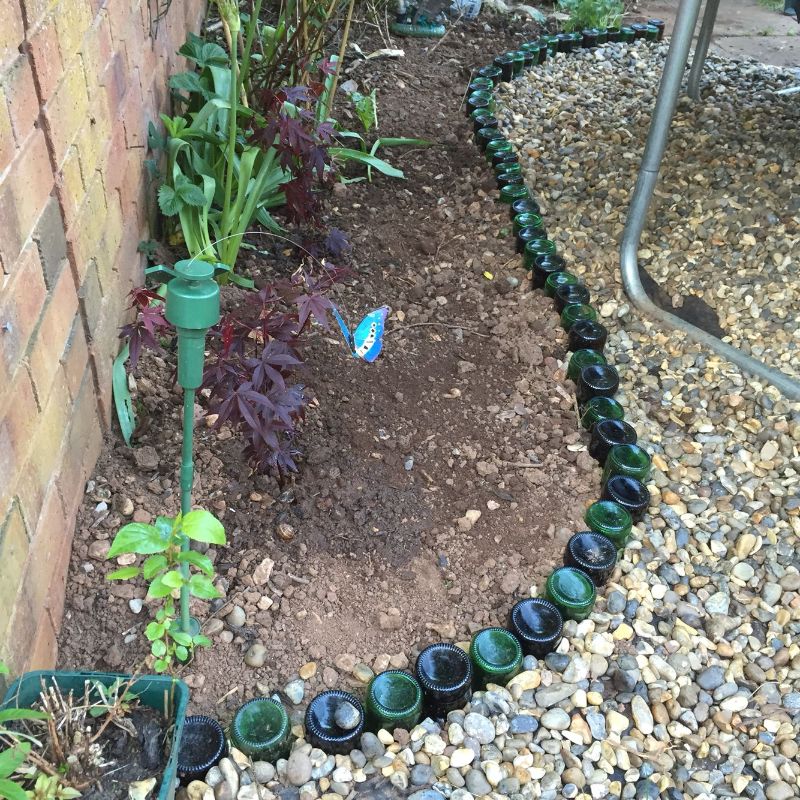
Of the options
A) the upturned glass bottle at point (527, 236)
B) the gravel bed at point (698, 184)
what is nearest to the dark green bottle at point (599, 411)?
the gravel bed at point (698, 184)

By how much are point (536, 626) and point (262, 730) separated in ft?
1.89

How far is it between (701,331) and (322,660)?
159cm

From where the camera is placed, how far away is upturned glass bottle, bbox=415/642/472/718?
1538mm

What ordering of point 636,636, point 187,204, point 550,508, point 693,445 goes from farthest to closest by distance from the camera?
1. point 187,204
2. point 693,445
3. point 550,508
4. point 636,636

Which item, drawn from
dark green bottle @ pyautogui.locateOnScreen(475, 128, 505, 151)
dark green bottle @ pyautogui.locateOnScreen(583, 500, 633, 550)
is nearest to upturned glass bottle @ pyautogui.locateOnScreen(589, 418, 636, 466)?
dark green bottle @ pyautogui.locateOnScreen(583, 500, 633, 550)

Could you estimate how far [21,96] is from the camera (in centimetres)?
135

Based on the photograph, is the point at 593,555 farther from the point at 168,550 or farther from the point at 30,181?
the point at 30,181

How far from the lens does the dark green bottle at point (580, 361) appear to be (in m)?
2.37

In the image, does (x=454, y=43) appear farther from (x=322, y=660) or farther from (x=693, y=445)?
(x=322, y=660)

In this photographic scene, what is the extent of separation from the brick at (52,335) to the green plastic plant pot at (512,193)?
6.15 feet

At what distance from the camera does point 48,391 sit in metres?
1.51

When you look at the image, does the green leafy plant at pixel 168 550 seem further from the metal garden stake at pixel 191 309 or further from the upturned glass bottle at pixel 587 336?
the upturned glass bottle at pixel 587 336

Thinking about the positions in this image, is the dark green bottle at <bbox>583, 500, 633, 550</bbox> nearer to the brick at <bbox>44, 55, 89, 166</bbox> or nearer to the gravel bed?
the gravel bed

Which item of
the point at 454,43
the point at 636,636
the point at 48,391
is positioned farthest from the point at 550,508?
the point at 454,43
